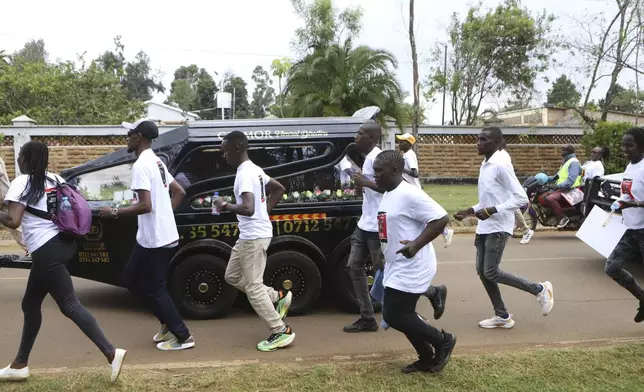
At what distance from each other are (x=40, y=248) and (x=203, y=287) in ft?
6.44

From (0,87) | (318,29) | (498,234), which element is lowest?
(498,234)

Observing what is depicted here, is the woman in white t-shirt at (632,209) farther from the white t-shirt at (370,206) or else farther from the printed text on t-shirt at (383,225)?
the printed text on t-shirt at (383,225)

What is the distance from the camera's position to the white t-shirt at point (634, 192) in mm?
4949

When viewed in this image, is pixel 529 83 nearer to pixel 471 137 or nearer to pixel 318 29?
pixel 471 137

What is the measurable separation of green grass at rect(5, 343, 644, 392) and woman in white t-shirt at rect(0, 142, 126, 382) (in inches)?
8.1

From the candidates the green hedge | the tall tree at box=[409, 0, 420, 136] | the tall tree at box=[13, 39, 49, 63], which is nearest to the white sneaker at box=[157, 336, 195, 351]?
the green hedge

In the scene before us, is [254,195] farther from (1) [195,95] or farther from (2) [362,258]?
(1) [195,95]

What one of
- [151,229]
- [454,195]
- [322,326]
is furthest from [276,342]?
[454,195]

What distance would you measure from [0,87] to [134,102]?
5035 mm

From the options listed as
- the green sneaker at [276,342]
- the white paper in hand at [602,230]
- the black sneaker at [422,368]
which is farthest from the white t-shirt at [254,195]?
the white paper in hand at [602,230]

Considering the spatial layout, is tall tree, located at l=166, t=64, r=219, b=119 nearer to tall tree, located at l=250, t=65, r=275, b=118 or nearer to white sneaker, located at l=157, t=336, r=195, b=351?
tall tree, located at l=250, t=65, r=275, b=118

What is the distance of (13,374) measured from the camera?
3992 mm

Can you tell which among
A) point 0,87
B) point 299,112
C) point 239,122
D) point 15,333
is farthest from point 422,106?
point 15,333

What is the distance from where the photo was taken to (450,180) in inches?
776
